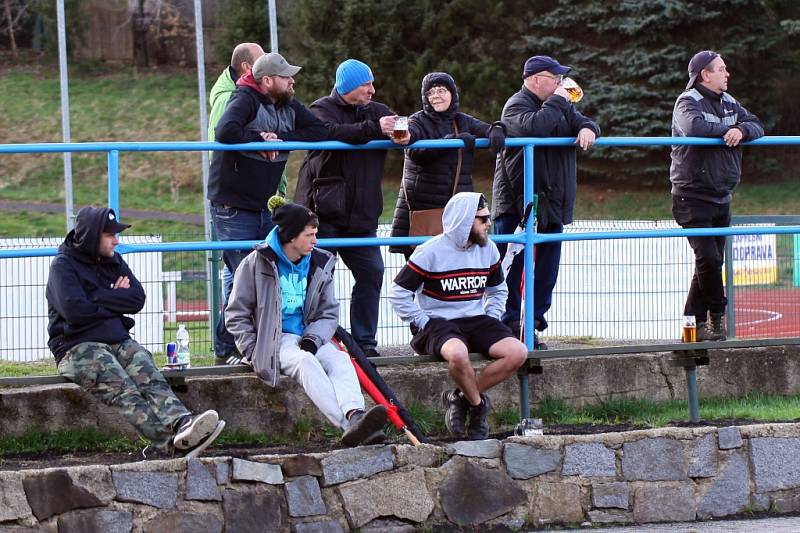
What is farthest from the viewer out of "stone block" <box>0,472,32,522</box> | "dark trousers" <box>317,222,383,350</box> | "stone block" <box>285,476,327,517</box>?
"dark trousers" <box>317,222,383,350</box>

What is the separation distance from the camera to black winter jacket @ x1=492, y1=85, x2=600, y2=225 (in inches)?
313

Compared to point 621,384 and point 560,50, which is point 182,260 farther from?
point 560,50

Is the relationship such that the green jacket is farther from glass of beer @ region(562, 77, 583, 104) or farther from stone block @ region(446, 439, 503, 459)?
stone block @ region(446, 439, 503, 459)

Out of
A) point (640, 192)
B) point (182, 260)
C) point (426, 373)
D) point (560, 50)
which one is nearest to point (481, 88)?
point (560, 50)

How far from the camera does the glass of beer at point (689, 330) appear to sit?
8.13 metres

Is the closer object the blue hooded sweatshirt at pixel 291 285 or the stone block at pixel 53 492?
the stone block at pixel 53 492

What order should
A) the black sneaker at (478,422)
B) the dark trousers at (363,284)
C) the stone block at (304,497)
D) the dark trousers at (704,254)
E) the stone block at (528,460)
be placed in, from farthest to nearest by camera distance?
the dark trousers at (704,254) < the dark trousers at (363,284) < the black sneaker at (478,422) < the stone block at (528,460) < the stone block at (304,497)

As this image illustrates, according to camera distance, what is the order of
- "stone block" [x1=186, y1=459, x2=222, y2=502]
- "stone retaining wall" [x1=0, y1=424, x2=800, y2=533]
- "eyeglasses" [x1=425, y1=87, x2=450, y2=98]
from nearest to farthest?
"stone retaining wall" [x1=0, y1=424, x2=800, y2=533] → "stone block" [x1=186, y1=459, x2=222, y2=502] → "eyeglasses" [x1=425, y1=87, x2=450, y2=98]

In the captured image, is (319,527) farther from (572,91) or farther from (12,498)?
(572,91)

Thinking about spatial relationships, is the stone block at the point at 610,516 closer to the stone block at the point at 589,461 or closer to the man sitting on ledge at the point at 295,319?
the stone block at the point at 589,461

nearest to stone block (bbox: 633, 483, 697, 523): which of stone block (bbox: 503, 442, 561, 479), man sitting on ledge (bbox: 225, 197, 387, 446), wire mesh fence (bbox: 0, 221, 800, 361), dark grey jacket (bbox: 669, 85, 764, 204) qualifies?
stone block (bbox: 503, 442, 561, 479)

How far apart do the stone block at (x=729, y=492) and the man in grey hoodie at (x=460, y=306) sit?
1.23m

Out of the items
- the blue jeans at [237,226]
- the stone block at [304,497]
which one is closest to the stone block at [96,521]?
the stone block at [304,497]

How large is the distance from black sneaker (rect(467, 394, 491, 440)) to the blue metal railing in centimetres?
46
